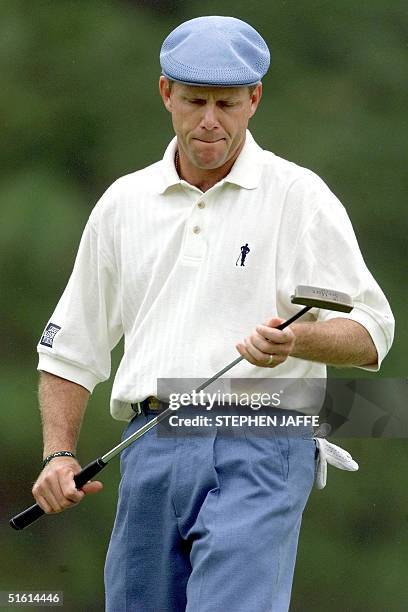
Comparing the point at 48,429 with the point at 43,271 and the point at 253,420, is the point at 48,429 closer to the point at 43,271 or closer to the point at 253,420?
the point at 253,420

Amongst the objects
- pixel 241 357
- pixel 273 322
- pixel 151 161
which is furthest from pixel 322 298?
pixel 151 161

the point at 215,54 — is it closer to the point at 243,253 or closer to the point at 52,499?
the point at 243,253

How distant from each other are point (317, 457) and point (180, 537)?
→ 0.37 meters

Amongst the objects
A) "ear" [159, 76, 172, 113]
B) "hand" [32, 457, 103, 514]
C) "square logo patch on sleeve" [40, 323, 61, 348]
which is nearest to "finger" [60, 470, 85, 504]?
"hand" [32, 457, 103, 514]

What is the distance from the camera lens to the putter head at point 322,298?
11.8ft

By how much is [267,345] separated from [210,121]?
23.6 inches

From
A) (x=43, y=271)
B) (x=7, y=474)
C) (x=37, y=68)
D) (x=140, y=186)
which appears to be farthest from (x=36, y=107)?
(x=140, y=186)

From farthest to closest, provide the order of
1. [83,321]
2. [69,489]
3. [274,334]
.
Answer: [83,321] → [69,489] → [274,334]

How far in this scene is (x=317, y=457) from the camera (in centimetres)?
397

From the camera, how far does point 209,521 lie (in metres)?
3.70

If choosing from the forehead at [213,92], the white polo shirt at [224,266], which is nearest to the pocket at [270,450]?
the white polo shirt at [224,266]

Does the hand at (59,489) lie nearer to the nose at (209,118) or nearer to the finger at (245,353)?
the finger at (245,353)

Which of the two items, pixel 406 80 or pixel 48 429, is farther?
pixel 406 80

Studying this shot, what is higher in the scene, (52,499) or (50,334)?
(50,334)
